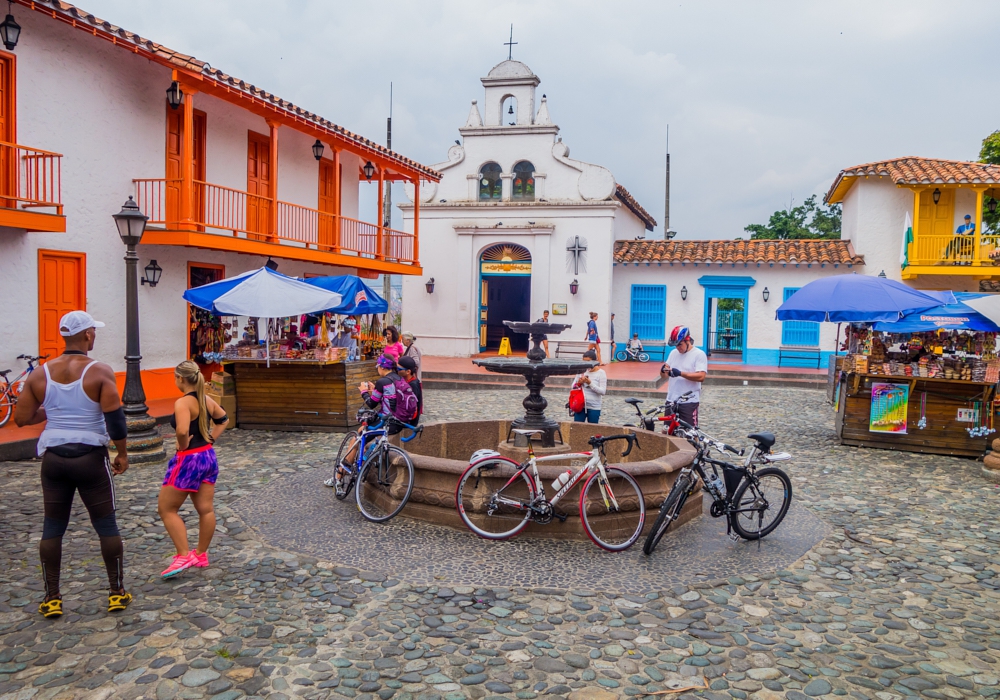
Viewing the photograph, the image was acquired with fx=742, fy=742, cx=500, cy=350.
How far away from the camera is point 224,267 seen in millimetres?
14219

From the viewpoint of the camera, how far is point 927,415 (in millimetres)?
9875

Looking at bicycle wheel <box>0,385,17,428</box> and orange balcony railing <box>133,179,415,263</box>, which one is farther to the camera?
orange balcony railing <box>133,179,415,263</box>

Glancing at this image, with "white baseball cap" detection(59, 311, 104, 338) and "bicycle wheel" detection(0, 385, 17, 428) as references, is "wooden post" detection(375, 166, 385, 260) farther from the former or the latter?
"white baseball cap" detection(59, 311, 104, 338)

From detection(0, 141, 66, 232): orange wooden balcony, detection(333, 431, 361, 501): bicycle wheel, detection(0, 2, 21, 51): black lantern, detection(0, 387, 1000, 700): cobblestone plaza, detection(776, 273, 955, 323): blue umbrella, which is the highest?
detection(0, 2, 21, 51): black lantern

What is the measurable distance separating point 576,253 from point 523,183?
8.77ft

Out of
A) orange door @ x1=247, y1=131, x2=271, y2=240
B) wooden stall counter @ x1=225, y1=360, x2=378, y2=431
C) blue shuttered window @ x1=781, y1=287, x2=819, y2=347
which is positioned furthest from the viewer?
blue shuttered window @ x1=781, y1=287, x2=819, y2=347

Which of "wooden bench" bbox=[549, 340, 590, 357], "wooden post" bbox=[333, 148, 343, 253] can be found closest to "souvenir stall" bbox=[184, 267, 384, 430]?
"wooden post" bbox=[333, 148, 343, 253]

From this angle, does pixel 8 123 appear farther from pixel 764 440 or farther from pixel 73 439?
pixel 764 440

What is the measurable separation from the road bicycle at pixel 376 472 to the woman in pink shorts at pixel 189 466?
1.59 meters

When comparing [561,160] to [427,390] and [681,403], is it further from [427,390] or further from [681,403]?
[681,403]

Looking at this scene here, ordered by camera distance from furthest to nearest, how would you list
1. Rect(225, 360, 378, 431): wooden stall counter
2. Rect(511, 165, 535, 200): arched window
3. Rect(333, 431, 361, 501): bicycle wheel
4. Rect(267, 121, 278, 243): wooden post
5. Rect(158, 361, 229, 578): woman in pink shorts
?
Rect(511, 165, 535, 200): arched window
Rect(267, 121, 278, 243): wooden post
Rect(225, 360, 378, 431): wooden stall counter
Rect(333, 431, 361, 501): bicycle wheel
Rect(158, 361, 229, 578): woman in pink shorts

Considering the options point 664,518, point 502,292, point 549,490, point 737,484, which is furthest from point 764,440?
point 502,292

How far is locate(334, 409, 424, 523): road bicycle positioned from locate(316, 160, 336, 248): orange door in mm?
10820

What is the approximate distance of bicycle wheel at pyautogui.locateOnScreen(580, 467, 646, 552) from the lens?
18.3 ft
